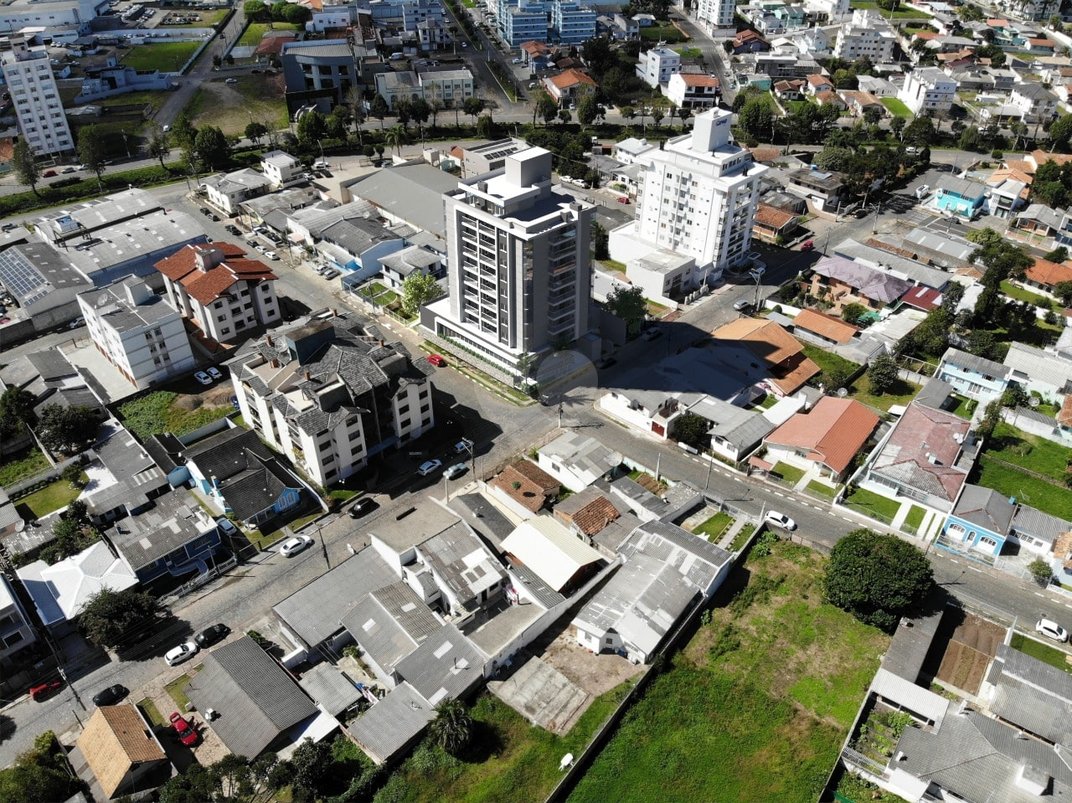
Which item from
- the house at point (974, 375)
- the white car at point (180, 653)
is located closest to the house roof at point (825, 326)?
the house at point (974, 375)

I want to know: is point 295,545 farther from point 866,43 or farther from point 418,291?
point 866,43

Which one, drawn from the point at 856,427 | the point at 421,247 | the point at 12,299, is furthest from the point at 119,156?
the point at 856,427

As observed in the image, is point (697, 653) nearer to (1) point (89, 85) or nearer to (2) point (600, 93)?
(2) point (600, 93)

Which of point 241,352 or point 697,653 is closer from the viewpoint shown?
point 697,653

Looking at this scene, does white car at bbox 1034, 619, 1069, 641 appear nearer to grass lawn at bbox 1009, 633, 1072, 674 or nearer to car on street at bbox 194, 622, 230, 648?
grass lawn at bbox 1009, 633, 1072, 674

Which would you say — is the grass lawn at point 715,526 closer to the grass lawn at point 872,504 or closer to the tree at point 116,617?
the grass lawn at point 872,504

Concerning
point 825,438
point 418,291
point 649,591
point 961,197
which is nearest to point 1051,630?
point 825,438
